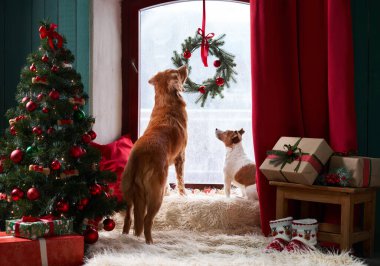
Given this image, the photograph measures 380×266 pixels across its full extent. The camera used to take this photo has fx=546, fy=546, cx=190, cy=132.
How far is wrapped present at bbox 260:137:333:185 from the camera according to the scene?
3.12 meters

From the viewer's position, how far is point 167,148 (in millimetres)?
3355

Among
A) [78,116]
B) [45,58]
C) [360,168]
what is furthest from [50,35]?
[360,168]

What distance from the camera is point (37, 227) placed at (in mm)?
2807

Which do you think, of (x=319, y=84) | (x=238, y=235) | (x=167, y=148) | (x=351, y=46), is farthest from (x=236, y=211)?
(x=351, y=46)

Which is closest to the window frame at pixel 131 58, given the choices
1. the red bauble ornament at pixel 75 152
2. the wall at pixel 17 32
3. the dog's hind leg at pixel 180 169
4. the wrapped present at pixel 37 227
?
the wall at pixel 17 32

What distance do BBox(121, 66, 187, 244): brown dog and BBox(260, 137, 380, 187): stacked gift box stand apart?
0.59 m

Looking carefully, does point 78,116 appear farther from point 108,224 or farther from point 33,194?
point 108,224

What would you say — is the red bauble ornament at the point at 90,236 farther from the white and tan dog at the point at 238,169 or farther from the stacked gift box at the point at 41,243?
the white and tan dog at the point at 238,169

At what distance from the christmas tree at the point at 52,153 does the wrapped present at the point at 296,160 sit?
3.21 feet

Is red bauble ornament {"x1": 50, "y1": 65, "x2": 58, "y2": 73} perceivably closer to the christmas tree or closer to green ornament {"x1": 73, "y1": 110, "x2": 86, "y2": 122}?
the christmas tree

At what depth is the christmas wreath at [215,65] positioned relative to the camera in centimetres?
409

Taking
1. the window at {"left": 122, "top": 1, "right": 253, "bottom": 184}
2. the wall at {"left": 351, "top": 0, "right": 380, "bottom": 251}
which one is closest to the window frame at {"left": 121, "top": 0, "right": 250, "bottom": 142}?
the window at {"left": 122, "top": 1, "right": 253, "bottom": 184}

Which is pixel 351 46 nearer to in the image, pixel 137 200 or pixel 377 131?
pixel 377 131

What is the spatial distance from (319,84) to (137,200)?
1393 mm
